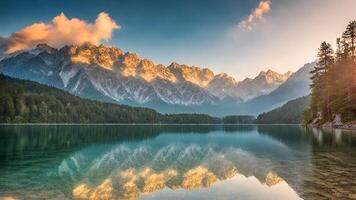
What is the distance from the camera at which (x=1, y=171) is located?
3147 centimetres

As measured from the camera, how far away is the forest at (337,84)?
104 m

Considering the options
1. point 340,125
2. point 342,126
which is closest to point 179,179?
point 342,126

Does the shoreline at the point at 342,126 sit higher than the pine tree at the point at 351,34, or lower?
lower

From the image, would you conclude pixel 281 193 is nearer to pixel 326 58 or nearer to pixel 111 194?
pixel 111 194

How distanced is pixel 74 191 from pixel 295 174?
18.6 metres

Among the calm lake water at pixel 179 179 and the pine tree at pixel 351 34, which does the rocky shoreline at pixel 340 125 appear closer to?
the pine tree at pixel 351 34

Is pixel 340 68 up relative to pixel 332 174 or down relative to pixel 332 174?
up

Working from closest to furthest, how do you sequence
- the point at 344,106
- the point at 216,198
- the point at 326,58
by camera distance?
the point at 216,198 < the point at 344,106 < the point at 326,58

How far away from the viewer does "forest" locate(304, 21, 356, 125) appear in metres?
104

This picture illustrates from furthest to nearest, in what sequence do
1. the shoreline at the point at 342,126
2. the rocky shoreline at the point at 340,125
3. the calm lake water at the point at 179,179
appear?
the rocky shoreline at the point at 340,125
the shoreline at the point at 342,126
the calm lake water at the point at 179,179

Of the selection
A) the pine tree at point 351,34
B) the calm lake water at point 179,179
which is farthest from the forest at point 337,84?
the calm lake water at point 179,179

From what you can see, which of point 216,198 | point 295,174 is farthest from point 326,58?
Answer: point 216,198

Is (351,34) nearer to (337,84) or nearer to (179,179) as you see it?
(337,84)

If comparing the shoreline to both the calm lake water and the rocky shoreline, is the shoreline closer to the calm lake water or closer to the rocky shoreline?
the rocky shoreline
